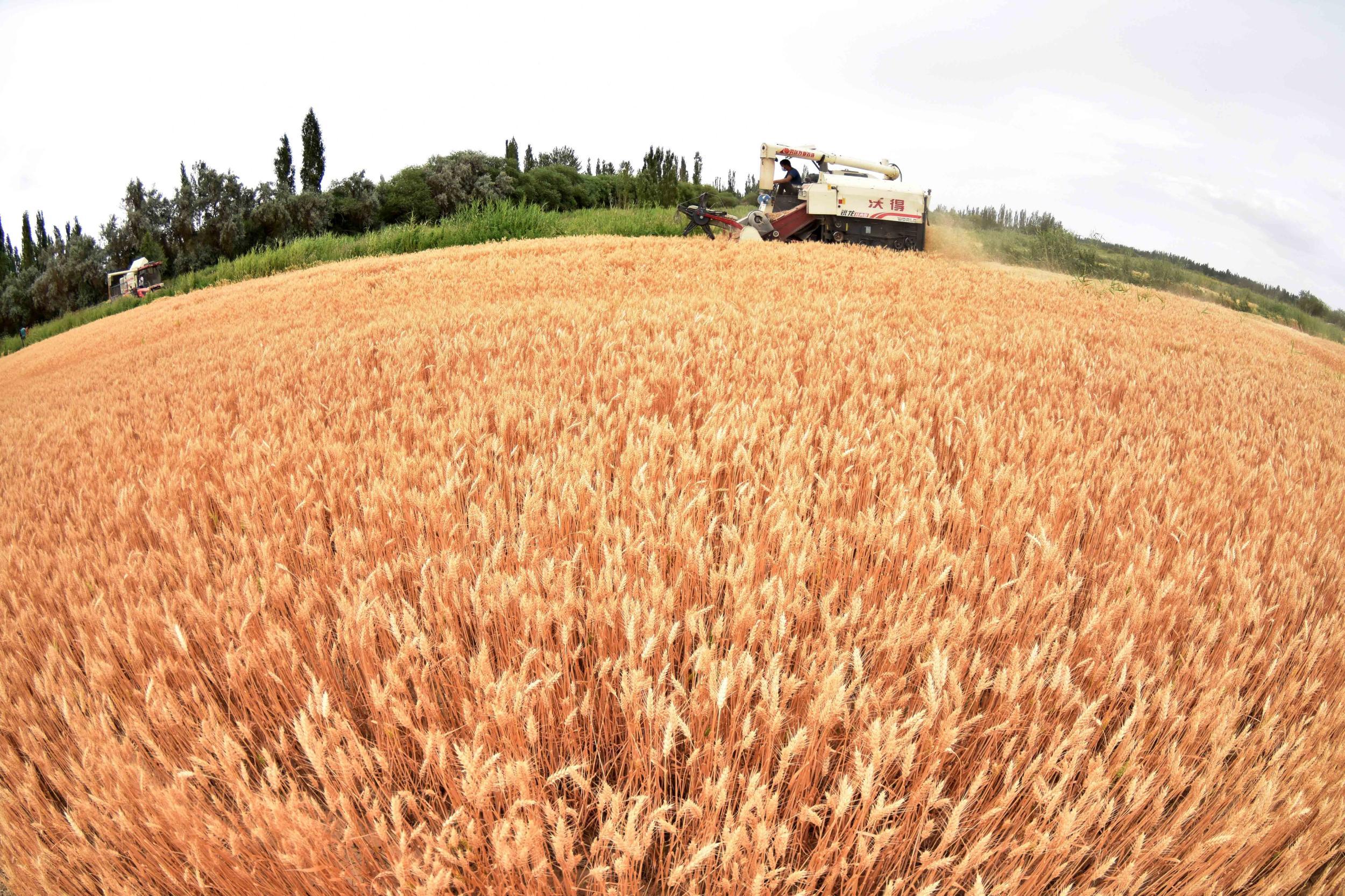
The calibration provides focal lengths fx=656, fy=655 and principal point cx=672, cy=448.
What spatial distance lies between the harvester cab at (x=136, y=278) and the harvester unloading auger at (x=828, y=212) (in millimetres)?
29239

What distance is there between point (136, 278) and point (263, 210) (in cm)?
713

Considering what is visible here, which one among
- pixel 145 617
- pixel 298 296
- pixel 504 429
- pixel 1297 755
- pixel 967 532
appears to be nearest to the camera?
pixel 1297 755

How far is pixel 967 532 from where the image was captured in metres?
2.29

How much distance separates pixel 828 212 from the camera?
13797mm

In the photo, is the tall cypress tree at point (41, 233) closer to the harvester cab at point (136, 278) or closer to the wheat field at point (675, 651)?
the harvester cab at point (136, 278)

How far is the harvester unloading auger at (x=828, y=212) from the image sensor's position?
1377 centimetres

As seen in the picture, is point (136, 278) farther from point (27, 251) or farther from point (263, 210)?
point (27, 251)

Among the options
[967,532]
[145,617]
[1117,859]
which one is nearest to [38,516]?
[145,617]

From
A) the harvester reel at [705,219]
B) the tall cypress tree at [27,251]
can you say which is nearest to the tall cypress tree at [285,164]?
the tall cypress tree at [27,251]

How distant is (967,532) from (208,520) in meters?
3.01

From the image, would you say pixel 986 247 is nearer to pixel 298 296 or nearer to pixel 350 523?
pixel 298 296

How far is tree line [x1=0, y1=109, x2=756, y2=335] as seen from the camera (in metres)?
36.8

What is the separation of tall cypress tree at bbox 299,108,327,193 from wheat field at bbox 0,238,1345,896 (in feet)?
160

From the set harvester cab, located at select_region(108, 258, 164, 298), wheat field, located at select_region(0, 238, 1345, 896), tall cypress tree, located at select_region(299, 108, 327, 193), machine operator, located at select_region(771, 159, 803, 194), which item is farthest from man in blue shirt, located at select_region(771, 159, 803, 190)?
tall cypress tree, located at select_region(299, 108, 327, 193)
